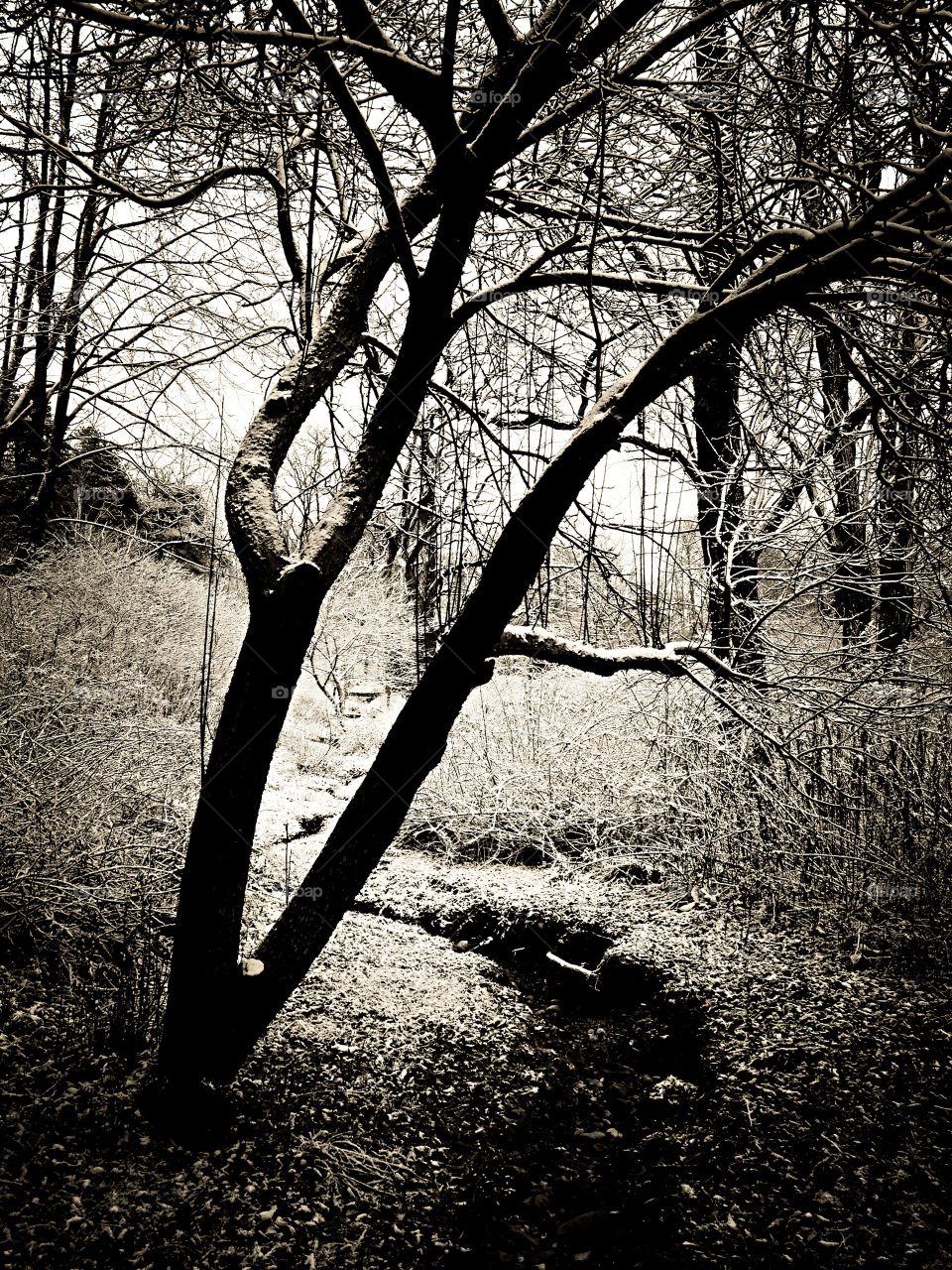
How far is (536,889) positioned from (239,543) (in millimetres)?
2982

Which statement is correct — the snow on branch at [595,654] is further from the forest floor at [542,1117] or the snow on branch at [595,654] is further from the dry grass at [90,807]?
the dry grass at [90,807]

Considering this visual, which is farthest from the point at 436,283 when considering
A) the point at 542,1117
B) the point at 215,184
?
the point at 542,1117

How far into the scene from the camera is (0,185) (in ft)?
10.3

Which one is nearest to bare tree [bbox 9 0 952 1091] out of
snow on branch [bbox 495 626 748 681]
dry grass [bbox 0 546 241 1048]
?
snow on branch [bbox 495 626 748 681]

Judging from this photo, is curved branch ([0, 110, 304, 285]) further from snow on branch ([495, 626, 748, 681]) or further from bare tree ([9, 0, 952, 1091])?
snow on branch ([495, 626, 748, 681])

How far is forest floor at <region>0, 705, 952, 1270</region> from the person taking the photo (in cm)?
209

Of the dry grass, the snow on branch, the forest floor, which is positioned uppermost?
the snow on branch

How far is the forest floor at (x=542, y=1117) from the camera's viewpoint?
6.86ft

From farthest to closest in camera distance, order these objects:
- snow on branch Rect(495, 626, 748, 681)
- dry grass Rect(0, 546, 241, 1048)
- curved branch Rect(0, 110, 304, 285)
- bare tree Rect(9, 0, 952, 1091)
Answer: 1. dry grass Rect(0, 546, 241, 1048)
2. curved branch Rect(0, 110, 304, 285)
3. snow on branch Rect(495, 626, 748, 681)
4. bare tree Rect(9, 0, 952, 1091)

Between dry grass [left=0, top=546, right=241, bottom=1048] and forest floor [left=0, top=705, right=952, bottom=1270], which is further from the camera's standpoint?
dry grass [left=0, top=546, right=241, bottom=1048]

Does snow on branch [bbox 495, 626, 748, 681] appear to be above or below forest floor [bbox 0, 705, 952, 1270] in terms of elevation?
above

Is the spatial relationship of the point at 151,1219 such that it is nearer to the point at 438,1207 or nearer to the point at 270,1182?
the point at 270,1182

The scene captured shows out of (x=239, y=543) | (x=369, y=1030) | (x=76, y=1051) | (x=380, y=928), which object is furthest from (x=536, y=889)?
(x=239, y=543)

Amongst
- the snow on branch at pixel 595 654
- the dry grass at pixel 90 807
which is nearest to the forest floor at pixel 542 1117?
the dry grass at pixel 90 807
